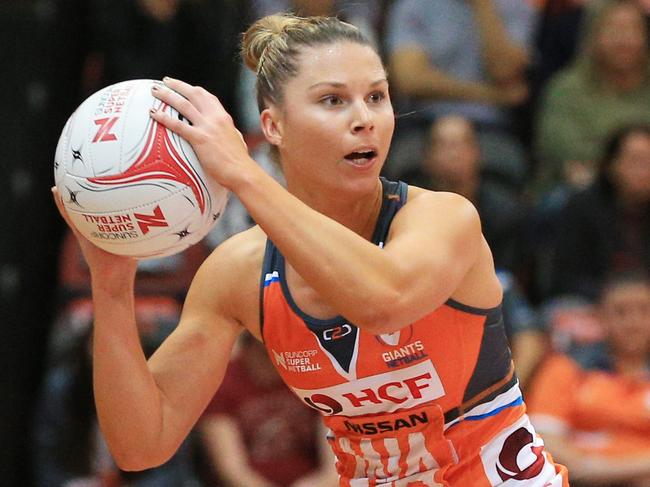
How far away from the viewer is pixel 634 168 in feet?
20.8

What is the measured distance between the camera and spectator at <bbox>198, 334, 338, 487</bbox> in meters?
5.78

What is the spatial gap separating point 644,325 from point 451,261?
10.0ft

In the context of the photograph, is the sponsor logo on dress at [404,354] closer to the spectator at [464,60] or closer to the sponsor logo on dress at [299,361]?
the sponsor logo on dress at [299,361]

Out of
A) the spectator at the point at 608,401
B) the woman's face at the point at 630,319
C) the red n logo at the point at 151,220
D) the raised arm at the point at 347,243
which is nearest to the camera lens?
the raised arm at the point at 347,243

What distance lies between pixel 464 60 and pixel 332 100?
4320mm

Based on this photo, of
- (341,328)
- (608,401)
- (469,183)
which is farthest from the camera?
(469,183)

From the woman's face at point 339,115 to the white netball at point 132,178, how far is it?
0.28 metres

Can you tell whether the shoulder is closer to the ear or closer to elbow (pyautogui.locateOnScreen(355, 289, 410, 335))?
elbow (pyautogui.locateOnScreen(355, 289, 410, 335))

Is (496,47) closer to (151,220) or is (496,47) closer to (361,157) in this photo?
(361,157)

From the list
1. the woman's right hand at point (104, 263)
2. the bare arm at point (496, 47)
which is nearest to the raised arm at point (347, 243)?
the woman's right hand at point (104, 263)

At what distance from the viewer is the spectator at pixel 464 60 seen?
707 cm

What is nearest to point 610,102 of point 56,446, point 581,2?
point 581,2

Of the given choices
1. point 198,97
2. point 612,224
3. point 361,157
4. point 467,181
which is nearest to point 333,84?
point 361,157

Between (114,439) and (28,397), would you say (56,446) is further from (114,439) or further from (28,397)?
(114,439)
